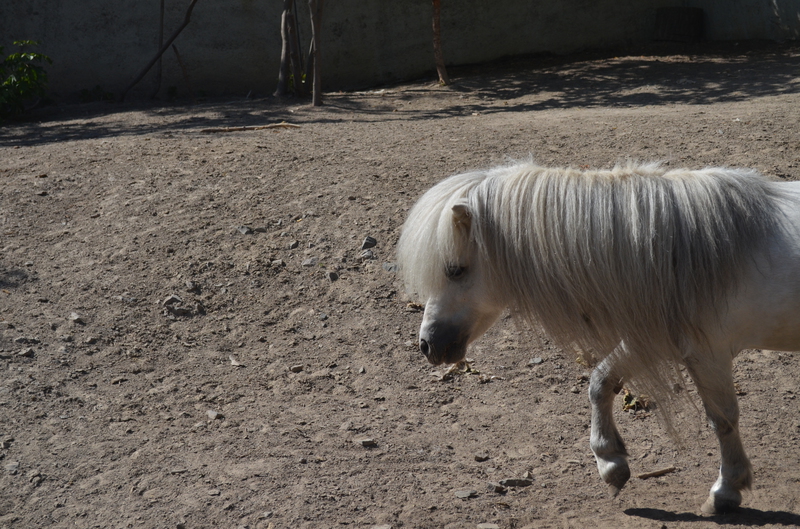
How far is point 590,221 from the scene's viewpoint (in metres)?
2.19

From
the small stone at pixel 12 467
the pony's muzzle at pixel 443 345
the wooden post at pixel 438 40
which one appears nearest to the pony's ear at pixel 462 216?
the pony's muzzle at pixel 443 345

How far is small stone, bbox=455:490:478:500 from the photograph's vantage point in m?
2.70

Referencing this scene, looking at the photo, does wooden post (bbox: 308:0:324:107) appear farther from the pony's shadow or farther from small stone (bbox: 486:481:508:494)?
the pony's shadow

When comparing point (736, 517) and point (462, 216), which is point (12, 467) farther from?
point (736, 517)

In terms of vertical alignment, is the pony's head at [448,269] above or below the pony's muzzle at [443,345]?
above

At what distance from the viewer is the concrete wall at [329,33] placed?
10289mm

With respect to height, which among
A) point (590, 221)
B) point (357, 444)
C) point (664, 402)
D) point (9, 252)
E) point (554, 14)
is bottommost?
point (357, 444)

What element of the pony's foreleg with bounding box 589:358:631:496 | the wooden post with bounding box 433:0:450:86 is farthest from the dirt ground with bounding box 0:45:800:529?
the wooden post with bounding box 433:0:450:86

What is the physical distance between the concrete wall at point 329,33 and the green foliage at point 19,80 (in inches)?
49.4

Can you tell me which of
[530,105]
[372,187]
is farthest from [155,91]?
[372,187]

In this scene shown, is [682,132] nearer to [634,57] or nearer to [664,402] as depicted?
[664,402]

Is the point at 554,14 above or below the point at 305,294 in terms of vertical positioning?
above

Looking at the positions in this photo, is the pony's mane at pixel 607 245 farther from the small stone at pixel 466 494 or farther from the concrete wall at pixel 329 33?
the concrete wall at pixel 329 33

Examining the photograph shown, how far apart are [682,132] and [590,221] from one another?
12.7 feet
